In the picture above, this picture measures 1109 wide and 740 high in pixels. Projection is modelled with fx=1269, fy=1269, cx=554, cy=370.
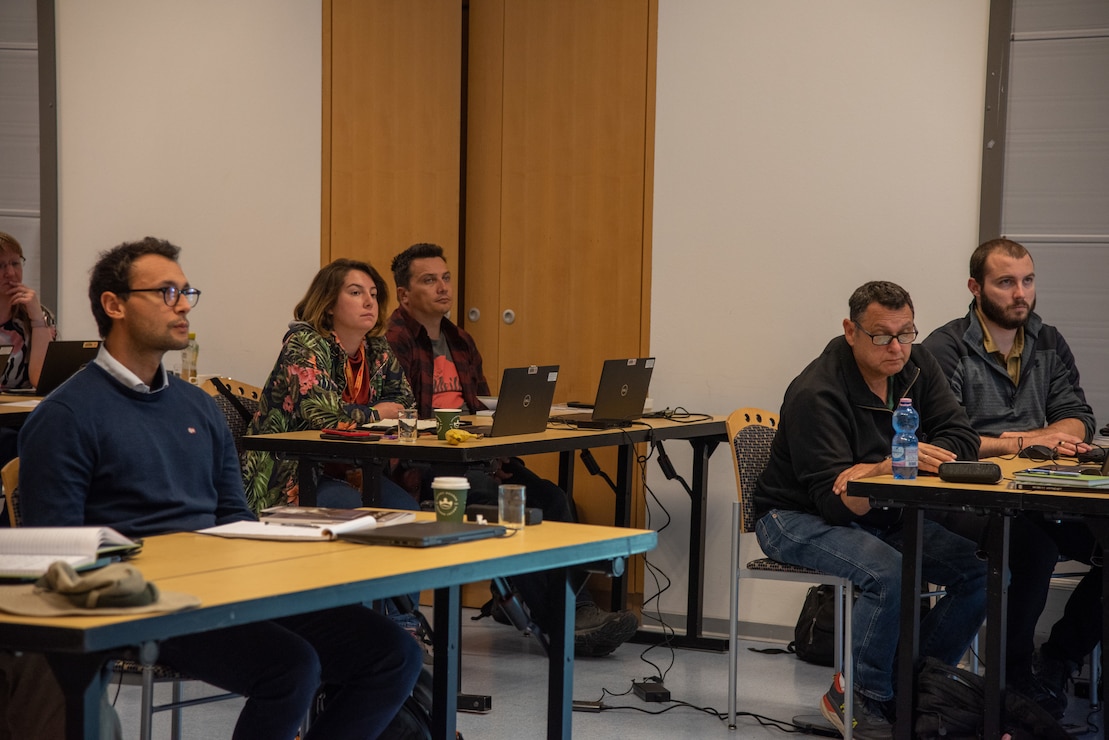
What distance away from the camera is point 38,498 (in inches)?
90.6

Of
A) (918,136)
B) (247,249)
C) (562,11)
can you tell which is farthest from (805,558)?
(247,249)

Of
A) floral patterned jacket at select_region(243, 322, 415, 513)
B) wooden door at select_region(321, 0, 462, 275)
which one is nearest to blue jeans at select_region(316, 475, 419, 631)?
floral patterned jacket at select_region(243, 322, 415, 513)

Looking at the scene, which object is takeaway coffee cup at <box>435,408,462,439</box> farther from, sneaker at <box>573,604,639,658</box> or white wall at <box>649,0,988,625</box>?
white wall at <box>649,0,988,625</box>

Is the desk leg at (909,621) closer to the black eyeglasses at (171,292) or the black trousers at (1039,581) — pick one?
the black trousers at (1039,581)

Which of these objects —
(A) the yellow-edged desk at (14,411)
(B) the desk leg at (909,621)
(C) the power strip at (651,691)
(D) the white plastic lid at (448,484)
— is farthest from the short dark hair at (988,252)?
(A) the yellow-edged desk at (14,411)

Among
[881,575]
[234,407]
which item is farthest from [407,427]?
[881,575]

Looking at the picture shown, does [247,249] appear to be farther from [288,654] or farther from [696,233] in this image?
[288,654]

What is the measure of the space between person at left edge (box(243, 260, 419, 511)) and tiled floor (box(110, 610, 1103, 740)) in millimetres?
695

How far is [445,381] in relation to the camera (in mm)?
4938

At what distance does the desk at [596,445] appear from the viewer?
11.8 ft

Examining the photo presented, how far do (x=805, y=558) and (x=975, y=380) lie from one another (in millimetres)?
1130

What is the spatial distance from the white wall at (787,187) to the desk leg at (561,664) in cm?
277

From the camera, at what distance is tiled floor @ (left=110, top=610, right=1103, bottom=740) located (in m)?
3.69

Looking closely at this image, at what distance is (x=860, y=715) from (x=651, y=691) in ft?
2.54
